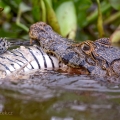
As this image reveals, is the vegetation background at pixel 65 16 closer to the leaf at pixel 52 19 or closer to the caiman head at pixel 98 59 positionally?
the leaf at pixel 52 19

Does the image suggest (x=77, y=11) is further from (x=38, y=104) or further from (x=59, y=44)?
(x=38, y=104)

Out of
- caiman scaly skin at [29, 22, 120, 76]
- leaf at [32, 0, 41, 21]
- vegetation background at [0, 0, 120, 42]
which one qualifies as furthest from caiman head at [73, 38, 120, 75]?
leaf at [32, 0, 41, 21]

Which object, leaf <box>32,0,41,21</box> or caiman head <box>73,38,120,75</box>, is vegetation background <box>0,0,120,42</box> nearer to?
leaf <box>32,0,41,21</box>

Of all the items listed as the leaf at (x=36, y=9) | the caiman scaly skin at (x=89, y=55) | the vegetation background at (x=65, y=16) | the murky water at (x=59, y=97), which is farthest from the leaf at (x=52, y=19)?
the murky water at (x=59, y=97)

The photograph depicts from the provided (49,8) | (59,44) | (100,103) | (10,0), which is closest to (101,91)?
(100,103)

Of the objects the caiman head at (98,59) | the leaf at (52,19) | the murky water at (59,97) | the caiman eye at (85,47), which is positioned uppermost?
the leaf at (52,19)

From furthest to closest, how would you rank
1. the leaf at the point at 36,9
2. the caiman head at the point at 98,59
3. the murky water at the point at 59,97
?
the leaf at the point at 36,9 → the caiman head at the point at 98,59 → the murky water at the point at 59,97

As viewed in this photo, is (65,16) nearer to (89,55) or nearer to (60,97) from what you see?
(89,55)

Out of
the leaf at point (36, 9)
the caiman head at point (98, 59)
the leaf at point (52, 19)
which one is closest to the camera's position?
the caiman head at point (98, 59)

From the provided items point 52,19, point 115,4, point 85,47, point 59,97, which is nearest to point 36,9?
point 52,19
